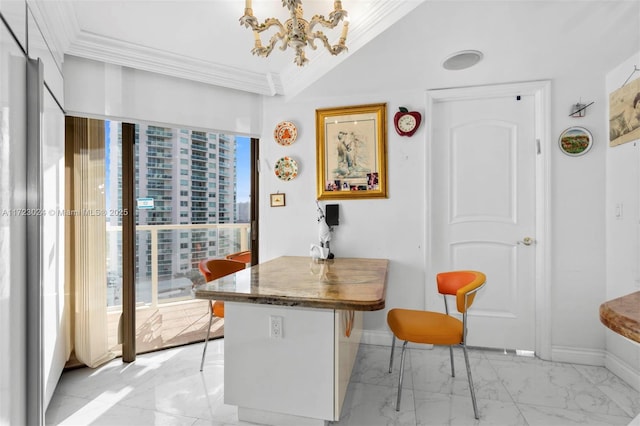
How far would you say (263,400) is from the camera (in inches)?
59.2

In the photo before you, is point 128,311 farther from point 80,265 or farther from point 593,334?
point 593,334

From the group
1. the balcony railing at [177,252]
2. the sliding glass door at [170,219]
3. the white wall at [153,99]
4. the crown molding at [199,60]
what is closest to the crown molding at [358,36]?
the crown molding at [199,60]

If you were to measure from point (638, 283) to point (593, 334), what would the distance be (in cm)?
56

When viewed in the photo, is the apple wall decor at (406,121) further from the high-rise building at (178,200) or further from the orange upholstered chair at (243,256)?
the orange upholstered chair at (243,256)

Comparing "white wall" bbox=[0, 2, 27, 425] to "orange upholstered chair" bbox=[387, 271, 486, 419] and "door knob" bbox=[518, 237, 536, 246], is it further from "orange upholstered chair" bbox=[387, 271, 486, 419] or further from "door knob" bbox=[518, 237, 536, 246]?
"door knob" bbox=[518, 237, 536, 246]

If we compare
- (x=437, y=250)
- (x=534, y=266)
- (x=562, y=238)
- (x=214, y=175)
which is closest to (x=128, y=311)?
(x=214, y=175)

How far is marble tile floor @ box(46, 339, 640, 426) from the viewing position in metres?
1.66

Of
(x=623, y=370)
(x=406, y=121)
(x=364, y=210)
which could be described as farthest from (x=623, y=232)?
(x=364, y=210)

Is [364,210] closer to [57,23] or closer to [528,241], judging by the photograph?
[528,241]

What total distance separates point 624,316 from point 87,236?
292 centimetres

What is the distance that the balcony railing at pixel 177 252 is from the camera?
8.54 ft

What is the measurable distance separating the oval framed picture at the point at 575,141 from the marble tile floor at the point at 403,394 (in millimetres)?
1641

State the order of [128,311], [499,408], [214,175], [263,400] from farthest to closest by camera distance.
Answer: [214,175] → [128,311] → [499,408] → [263,400]

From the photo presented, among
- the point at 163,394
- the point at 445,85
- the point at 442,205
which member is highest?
the point at 445,85
